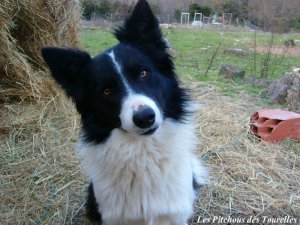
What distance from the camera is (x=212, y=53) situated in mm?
11945

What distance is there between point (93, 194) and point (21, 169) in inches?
59.4

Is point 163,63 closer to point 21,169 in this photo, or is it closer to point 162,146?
point 162,146

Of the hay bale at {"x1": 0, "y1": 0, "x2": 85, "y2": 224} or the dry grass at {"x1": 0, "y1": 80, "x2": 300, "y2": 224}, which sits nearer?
the dry grass at {"x1": 0, "y1": 80, "x2": 300, "y2": 224}

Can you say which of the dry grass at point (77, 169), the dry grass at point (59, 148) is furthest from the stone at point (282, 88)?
the dry grass at point (77, 169)

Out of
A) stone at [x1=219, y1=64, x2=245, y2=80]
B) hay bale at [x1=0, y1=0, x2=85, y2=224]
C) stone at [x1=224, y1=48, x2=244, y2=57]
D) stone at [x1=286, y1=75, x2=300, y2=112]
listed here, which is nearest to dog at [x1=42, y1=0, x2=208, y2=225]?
hay bale at [x1=0, y1=0, x2=85, y2=224]

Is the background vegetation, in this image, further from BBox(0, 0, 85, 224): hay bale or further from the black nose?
the black nose

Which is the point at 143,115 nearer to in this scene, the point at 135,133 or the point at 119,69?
the point at 135,133

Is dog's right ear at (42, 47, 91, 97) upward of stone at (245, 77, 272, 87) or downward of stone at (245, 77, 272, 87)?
upward

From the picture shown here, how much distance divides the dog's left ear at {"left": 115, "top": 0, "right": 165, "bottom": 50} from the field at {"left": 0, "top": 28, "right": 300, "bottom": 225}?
0.42m

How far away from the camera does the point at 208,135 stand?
4.53m

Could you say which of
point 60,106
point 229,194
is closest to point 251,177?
point 229,194

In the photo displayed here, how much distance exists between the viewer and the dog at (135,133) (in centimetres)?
243

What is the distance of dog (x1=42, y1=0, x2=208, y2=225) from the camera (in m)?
2.43

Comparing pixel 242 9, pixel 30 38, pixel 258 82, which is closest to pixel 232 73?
pixel 258 82
